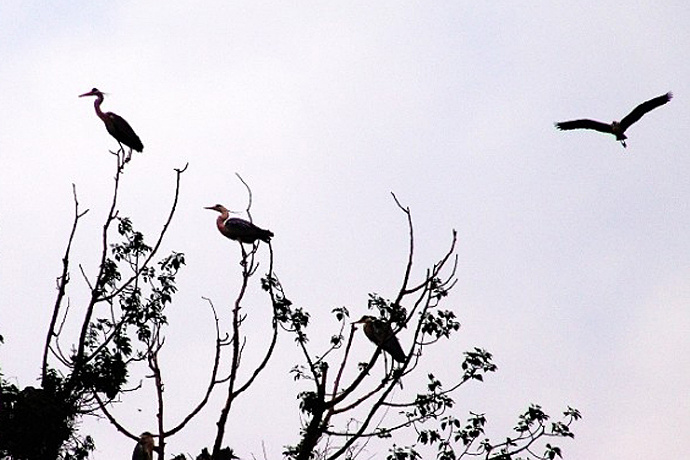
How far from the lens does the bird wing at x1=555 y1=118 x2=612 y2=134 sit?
1391cm

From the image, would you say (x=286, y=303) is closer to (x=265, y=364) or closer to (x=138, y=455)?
(x=265, y=364)

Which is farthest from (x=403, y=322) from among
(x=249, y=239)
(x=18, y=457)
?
(x=18, y=457)

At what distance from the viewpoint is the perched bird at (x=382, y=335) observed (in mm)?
7941

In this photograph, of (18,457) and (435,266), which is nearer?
(435,266)

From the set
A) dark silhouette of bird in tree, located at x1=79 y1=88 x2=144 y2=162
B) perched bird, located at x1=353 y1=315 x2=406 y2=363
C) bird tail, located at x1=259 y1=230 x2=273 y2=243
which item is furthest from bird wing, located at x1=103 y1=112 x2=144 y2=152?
perched bird, located at x1=353 y1=315 x2=406 y2=363

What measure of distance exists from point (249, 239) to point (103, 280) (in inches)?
61.9

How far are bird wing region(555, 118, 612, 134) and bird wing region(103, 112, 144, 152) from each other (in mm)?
5479

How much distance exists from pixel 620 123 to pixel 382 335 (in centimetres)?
675

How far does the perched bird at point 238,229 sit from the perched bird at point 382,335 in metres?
1.26

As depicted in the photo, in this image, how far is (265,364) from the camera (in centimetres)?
738

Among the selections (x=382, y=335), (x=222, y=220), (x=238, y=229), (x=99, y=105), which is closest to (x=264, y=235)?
(x=238, y=229)

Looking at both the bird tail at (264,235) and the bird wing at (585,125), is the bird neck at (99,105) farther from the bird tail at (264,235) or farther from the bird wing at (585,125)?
the bird wing at (585,125)

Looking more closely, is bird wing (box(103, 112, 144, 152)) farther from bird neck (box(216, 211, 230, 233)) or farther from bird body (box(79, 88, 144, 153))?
bird neck (box(216, 211, 230, 233))

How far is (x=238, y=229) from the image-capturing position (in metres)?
11.0
